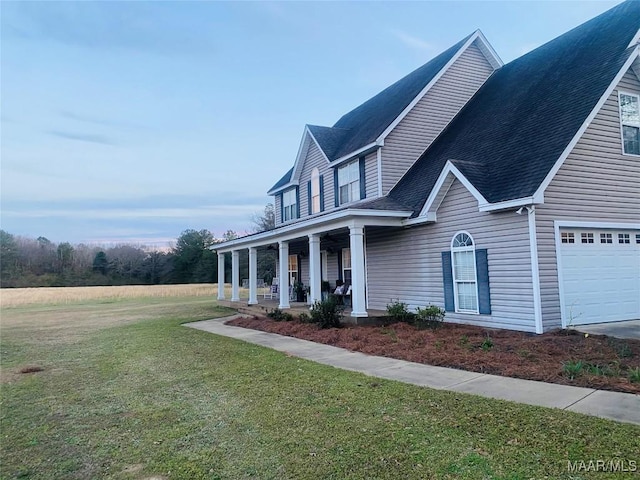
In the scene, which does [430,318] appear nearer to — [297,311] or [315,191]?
[297,311]

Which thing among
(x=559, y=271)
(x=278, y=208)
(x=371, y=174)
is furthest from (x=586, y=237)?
(x=278, y=208)

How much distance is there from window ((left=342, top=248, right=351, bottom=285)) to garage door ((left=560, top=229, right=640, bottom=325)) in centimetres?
828

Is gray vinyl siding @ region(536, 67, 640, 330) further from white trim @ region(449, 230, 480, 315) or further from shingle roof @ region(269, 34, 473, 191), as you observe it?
shingle roof @ region(269, 34, 473, 191)

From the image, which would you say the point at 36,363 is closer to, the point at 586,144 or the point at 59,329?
the point at 59,329

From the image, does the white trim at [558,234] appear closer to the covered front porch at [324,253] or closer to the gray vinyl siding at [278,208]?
the covered front porch at [324,253]

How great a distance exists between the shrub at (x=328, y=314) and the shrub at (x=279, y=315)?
7.08ft

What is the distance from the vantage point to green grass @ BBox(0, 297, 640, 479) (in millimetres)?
3277

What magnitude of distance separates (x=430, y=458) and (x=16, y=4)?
15.2 metres

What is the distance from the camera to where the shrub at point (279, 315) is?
13.5 m

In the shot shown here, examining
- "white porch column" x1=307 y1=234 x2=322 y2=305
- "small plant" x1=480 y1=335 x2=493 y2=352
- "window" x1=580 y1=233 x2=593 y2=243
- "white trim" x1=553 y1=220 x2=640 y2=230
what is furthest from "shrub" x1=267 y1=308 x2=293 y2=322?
"window" x1=580 y1=233 x2=593 y2=243

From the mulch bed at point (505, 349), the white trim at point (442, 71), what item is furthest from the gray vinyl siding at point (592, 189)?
the white trim at point (442, 71)

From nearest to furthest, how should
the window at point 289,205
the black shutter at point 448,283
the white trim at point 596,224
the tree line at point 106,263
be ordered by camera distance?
1. the white trim at point 596,224
2. the black shutter at point 448,283
3. the window at point 289,205
4. the tree line at point 106,263

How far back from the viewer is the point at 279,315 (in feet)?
45.8

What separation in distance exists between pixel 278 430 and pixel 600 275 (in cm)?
896
